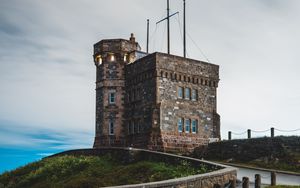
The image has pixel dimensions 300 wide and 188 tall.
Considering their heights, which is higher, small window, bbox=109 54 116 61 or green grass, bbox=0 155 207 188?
small window, bbox=109 54 116 61

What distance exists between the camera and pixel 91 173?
1066 inches

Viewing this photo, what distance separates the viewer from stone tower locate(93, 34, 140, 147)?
1586 inches

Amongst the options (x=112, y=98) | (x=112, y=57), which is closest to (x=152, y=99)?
(x=112, y=98)

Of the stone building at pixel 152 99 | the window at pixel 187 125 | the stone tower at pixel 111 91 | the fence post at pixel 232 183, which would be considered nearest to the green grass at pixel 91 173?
the fence post at pixel 232 183

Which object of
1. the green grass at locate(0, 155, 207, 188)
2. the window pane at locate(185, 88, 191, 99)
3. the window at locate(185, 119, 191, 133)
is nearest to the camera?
the green grass at locate(0, 155, 207, 188)

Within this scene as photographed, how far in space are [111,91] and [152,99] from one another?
5.40m

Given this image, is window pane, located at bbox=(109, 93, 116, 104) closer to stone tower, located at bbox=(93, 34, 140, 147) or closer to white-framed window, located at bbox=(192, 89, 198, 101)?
stone tower, located at bbox=(93, 34, 140, 147)

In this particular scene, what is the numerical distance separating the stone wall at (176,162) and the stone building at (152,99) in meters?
5.27

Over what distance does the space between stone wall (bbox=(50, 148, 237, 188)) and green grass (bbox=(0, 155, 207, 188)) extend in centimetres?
44

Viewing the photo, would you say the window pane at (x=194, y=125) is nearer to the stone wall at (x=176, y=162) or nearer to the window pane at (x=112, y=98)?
the window pane at (x=112, y=98)

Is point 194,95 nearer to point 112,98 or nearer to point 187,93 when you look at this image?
point 187,93

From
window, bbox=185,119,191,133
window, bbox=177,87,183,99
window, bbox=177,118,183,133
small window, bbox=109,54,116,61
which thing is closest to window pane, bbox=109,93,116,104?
small window, bbox=109,54,116,61

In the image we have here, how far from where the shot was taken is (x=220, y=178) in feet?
57.4

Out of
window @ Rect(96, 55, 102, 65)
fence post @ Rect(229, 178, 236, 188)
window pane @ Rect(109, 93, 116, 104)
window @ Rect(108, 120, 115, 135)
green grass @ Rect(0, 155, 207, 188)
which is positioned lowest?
green grass @ Rect(0, 155, 207, 188)
